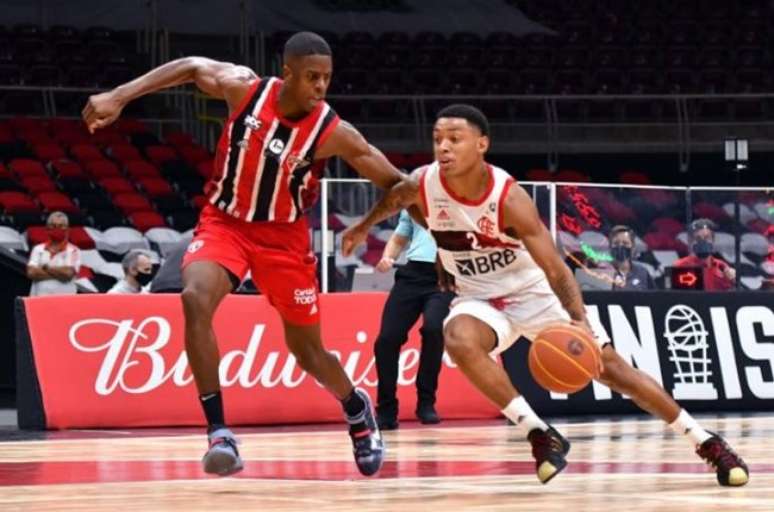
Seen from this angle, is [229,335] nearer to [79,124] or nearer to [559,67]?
[79,124]

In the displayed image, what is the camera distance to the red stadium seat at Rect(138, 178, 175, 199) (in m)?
24.2

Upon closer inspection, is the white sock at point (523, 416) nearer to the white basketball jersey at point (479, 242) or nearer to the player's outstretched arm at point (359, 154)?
the white basketball jersey at point (479, 242)

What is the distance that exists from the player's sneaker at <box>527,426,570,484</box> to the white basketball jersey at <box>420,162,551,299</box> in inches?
34.5

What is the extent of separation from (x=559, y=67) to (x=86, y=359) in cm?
1712

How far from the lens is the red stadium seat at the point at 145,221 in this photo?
74.9ft

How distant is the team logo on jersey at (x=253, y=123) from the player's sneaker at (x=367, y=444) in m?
1.48

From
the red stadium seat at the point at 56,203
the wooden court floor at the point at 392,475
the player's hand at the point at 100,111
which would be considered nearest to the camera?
the wooden court floor at the point at 392,475

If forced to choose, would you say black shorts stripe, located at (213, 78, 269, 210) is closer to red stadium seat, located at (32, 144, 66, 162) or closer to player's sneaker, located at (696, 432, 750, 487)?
player's sneaker, located at (696, 432, 750, 487)

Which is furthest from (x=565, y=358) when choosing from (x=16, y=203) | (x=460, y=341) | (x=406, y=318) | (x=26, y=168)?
(x=26, y=168)

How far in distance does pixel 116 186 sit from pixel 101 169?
627 mm

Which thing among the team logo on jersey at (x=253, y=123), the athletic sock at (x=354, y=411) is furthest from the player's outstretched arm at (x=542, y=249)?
the athletic sock at (x=354, y=411)

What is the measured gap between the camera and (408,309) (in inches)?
546

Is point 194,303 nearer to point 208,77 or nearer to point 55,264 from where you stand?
point 208,77

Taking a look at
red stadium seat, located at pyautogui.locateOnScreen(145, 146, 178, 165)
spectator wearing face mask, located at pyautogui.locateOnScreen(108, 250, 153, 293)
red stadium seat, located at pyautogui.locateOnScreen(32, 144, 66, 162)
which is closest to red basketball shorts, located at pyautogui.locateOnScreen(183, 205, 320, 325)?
spectator wearing face mask, located at pyautogui.locateOnScreen(108, 250, 153, 293)
